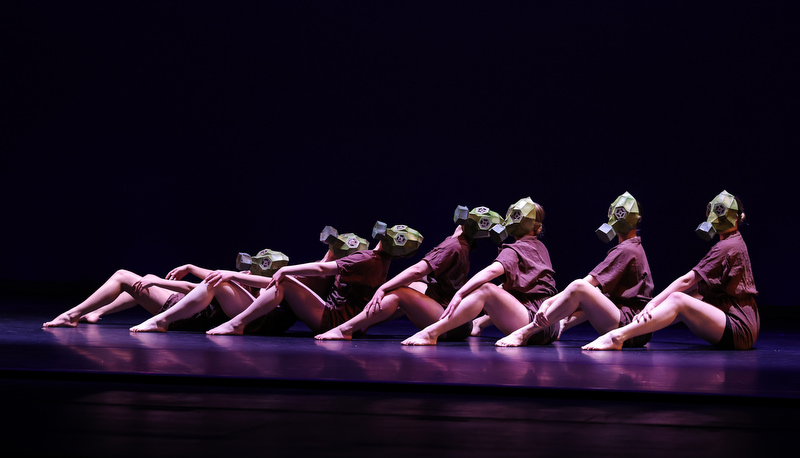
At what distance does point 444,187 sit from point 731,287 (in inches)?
Result: 179

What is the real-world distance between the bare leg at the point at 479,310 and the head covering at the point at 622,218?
2.57 feet

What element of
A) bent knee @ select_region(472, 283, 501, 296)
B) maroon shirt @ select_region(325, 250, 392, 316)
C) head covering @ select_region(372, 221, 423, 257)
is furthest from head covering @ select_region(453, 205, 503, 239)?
maroon shirt @ select_region(325, 250, 392, 316)

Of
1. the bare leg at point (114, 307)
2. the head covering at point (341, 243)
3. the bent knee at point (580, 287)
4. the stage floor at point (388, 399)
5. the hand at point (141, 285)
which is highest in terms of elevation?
the head covering at point (341, 243)

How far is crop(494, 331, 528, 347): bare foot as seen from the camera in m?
6.17

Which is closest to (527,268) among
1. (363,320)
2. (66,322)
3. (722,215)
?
(363,320)

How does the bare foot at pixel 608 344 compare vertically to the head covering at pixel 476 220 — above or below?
below

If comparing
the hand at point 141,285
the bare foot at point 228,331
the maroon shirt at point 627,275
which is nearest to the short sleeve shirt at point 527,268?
the maroon shirt at point 627,275

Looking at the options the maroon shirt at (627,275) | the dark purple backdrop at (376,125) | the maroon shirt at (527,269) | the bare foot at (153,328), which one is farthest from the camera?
the dark purple backdrop at (376,125)

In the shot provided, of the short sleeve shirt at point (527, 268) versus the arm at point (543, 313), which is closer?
the arm at point (543, 313)

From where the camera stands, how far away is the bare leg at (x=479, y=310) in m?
6.14

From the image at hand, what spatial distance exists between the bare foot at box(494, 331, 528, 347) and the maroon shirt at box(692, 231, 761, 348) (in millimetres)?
1209

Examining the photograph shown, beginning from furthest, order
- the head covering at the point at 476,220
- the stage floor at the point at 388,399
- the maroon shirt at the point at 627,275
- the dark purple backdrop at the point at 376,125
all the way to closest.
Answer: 1. the dark purple backdrop at the point at 376,125
2. the head covering at the point at 476,220
3. the maroon shirt at the point at 627,275
4. the stage floor at the point at 388,399

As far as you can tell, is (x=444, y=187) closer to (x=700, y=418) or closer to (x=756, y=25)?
(x=756, y=25)

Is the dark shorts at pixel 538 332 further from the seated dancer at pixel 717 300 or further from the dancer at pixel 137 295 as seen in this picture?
the dancer at pixel 137 295
